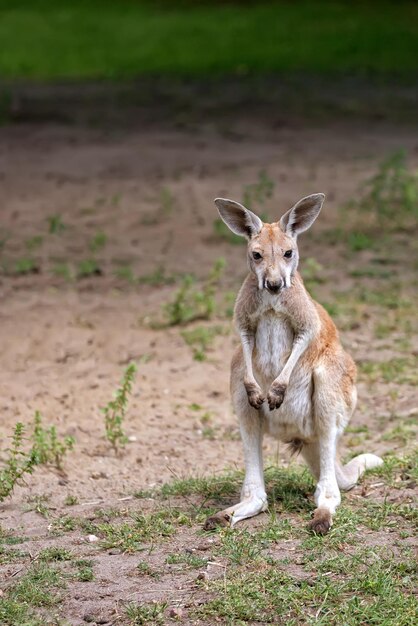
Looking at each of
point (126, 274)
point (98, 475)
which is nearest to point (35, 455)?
point (98, 475)

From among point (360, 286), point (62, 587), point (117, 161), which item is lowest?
point (62, 587)

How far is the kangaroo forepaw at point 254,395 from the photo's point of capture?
4605 mm

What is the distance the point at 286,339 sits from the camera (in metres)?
4.77

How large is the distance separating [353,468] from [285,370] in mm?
709

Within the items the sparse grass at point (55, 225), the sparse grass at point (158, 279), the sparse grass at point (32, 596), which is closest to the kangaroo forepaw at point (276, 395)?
the sparse grass at point (32, 596)

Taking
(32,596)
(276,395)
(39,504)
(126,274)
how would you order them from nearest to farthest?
(32,596)
(276,395)
(39,504)
(126,274)

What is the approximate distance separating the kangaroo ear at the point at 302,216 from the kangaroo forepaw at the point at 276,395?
0.65 m

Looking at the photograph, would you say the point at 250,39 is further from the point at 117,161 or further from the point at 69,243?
the point at 69,243

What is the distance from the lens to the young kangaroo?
468 centimetres

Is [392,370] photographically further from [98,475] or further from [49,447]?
[49,447]

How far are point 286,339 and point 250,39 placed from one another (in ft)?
52.3

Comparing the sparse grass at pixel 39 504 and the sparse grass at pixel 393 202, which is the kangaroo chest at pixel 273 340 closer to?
the sparse grass at pixel 39 504

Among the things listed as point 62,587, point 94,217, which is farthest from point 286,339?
point 94,217

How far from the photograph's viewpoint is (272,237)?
465cm
